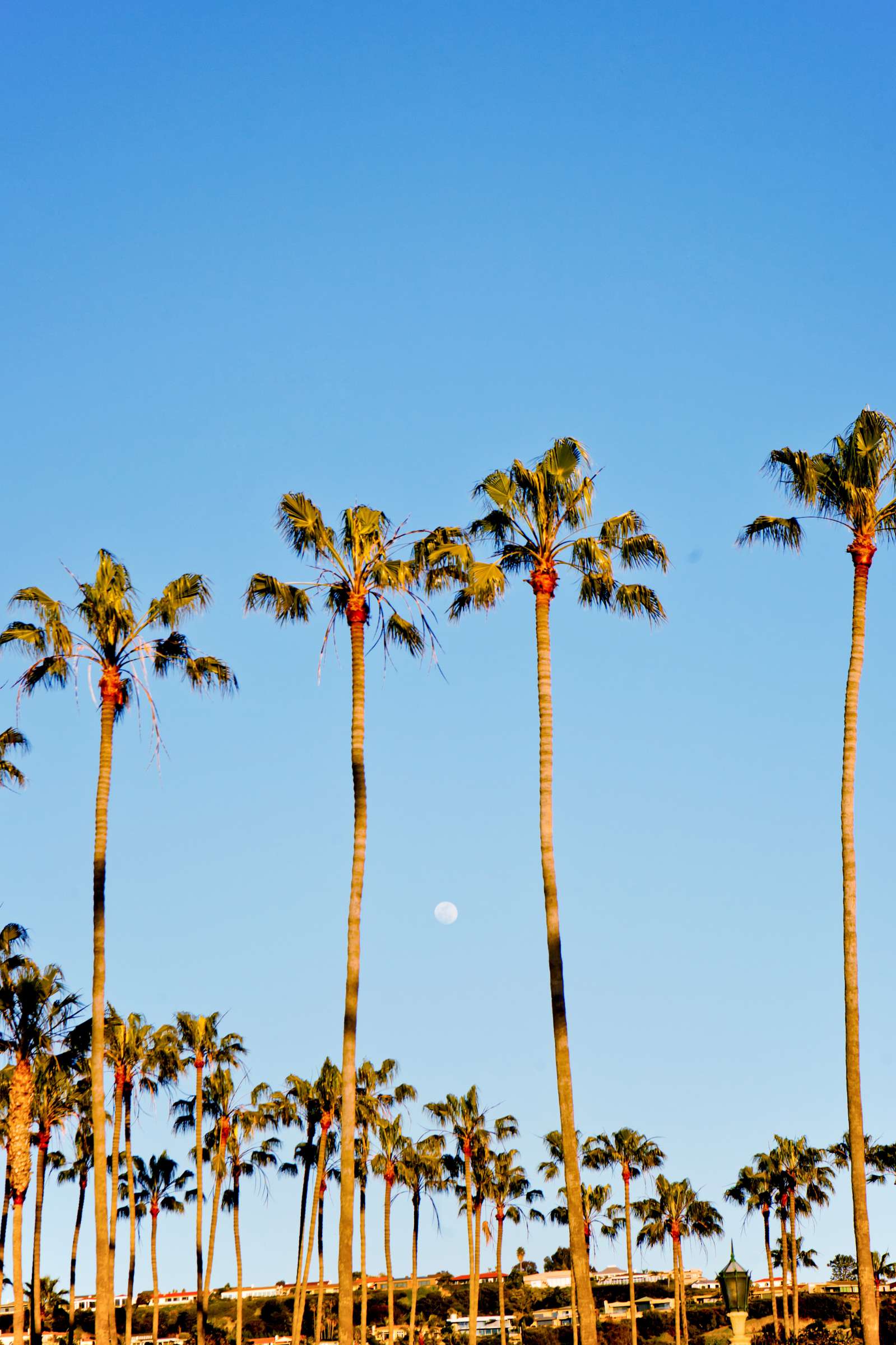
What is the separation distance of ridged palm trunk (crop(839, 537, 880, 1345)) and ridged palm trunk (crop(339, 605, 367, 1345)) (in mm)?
9120

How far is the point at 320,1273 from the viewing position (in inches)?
2995

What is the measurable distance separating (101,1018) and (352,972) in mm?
5751

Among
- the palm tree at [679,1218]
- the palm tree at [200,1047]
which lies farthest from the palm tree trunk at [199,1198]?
the palm tree at [679,1218]

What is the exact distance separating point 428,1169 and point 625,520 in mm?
57862

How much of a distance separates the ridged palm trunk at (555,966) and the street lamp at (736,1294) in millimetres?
2169

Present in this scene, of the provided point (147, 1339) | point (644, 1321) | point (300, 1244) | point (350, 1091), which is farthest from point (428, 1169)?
point (350, 1091)

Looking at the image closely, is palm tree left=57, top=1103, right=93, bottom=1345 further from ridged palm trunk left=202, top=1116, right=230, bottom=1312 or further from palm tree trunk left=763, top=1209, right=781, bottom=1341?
palm tree trunk left=763, top=1209, right=781, bottom=1341

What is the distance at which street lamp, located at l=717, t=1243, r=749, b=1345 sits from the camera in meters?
22.9

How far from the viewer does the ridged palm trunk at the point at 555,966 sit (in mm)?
25562

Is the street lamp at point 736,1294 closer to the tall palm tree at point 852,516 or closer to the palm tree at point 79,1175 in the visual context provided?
the tall palm tree at point 852,516

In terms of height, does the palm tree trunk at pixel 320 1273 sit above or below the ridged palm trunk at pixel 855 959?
below

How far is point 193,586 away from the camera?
33.5m

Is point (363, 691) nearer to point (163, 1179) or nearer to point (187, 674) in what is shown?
point (187, 674)

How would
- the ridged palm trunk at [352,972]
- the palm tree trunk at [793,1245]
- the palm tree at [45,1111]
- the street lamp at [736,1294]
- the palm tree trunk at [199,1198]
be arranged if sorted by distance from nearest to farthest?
the street lamp at [736,1294], the ridged palm trunk at [352,972], the palm tree at [45,1111], the palm tree trunk at [199,1198], the palm tree trunk at [793,1245]
